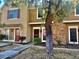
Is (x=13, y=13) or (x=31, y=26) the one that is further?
(x=13, y=13)

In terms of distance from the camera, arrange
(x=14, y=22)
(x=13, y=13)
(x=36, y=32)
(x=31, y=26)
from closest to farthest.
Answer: (x=36, y=32) < (x=31, y=26) < (x=14, y=22) < (x=13, y=13)

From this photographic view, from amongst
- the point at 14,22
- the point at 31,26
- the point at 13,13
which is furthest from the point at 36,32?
the point at 13,13

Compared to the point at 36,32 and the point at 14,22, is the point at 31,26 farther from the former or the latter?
the point at 14,22

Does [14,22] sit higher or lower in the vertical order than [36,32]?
higher

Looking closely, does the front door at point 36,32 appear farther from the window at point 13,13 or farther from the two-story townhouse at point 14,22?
the window at point 13,13

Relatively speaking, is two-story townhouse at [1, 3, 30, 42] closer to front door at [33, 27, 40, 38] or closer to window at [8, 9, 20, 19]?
window at [8, 9, 20, 19]

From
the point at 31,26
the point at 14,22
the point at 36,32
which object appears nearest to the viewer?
the point at 36,32

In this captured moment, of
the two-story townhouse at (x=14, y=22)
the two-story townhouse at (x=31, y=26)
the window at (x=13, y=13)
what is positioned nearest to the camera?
the two-story townhouse at (x=31, y=26)

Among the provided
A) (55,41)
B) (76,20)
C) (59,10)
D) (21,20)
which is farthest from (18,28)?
(59,10)

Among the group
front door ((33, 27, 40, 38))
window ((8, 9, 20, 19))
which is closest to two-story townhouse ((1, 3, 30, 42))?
window ((8, 9, 20, 19))

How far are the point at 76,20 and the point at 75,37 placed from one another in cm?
264

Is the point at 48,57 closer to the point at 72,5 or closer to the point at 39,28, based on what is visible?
the point at 72,5

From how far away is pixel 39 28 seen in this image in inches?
1406

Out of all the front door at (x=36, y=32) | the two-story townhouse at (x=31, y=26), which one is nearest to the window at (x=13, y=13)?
the two-story townhouse at (x=31, y=26)
